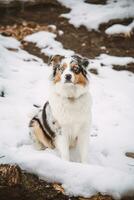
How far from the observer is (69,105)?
500cm

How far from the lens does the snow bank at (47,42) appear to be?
9789 millimetres

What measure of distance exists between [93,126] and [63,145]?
1.54 m

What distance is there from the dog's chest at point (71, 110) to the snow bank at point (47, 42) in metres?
4.79

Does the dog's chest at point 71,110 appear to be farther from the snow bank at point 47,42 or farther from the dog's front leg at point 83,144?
the snow bank at point 47,42

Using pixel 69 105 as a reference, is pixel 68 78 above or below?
above

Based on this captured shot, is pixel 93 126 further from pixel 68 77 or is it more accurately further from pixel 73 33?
pixel 73 33

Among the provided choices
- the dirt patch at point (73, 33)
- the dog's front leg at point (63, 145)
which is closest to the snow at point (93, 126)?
the dog's front leg at point (63, 145)

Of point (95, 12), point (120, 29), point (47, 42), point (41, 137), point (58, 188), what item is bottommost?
point (58, 188)

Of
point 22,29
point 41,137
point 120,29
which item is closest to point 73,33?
point 120,29

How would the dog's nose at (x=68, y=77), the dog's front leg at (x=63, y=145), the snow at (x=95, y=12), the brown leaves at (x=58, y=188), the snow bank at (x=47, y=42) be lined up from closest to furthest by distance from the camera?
the brown leaves at (x=58, y=188) < the dog's nose at (x=68, y=77) < the dog's front leg at (x=63, y=145) < the snow bank at (x=47, y=42) < the snow at (x=95, y=12)

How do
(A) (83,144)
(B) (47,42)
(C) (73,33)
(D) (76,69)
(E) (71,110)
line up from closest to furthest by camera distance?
(D) (76,69)
(E) (71,110)
(A) (83,144)
(B) (47,42)
(C) (73,33)

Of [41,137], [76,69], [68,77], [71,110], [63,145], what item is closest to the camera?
[68,77]

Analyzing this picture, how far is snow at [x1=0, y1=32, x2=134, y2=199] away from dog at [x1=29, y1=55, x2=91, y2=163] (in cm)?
29

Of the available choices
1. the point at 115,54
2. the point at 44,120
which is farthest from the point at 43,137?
the point at 115,54
